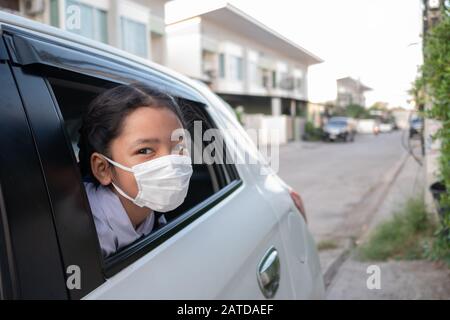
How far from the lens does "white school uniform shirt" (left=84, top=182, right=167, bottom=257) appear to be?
1.16 meters

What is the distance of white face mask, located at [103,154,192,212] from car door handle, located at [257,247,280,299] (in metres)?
0.57

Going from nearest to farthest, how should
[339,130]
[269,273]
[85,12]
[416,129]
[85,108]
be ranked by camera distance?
[85,108], [269,273], [85,12], [416,129], [339,130]

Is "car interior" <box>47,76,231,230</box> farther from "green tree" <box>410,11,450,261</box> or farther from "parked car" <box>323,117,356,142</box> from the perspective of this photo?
"parked car" <box>323,117,356,142</box>

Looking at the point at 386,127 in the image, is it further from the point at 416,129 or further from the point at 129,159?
the point at 129,159

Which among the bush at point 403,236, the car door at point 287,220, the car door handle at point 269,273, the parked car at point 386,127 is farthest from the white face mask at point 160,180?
the parked car at point 386,127

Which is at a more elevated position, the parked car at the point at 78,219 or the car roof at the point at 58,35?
the car roof at the point at 58,35

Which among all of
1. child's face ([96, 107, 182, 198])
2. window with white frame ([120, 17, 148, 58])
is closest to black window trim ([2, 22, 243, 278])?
child's face ([96, 107, 182, 198])

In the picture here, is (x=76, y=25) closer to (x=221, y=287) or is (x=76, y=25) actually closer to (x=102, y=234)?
(x=102, y=234)

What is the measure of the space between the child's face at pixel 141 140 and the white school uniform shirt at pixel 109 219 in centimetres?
8

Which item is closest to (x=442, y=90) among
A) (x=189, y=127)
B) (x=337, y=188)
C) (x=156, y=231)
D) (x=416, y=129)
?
(x=189, y=127)

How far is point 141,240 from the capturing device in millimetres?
1270

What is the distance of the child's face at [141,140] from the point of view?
1063mm

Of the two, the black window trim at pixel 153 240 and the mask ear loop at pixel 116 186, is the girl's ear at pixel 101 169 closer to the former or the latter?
the mask ear loop at pixel 116 186

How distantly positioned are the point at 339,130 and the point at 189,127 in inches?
1102
